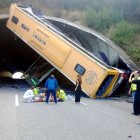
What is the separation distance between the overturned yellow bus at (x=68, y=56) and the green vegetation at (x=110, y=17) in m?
2.43

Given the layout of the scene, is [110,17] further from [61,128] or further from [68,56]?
[61,128]

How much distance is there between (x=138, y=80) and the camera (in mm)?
6086

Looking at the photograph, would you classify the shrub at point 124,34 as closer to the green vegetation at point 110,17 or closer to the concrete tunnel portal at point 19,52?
the green vegetation at point 110,17

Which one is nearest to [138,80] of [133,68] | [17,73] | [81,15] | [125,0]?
[133,68]

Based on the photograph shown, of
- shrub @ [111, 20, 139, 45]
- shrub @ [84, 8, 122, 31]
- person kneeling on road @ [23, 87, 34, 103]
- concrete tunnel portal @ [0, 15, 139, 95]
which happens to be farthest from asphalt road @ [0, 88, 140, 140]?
shrub @ [84, 8, 122, 31]

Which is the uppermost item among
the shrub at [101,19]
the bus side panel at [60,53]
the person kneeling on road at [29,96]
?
the shrub at [101,19]

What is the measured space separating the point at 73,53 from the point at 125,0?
17.4m

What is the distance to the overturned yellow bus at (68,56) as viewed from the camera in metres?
12.0

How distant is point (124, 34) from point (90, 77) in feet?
25.6

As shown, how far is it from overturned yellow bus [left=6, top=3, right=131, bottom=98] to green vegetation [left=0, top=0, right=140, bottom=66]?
243 cm

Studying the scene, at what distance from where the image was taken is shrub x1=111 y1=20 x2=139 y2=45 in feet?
57.1

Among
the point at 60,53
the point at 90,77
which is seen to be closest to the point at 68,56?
the point at 60,53

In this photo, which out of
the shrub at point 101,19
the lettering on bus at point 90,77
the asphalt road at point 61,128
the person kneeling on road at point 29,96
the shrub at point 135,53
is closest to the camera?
the asphalt road at point 61,128

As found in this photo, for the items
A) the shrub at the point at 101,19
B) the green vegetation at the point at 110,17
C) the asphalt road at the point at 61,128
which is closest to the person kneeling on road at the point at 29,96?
the asphalt road at the point at 61,128
